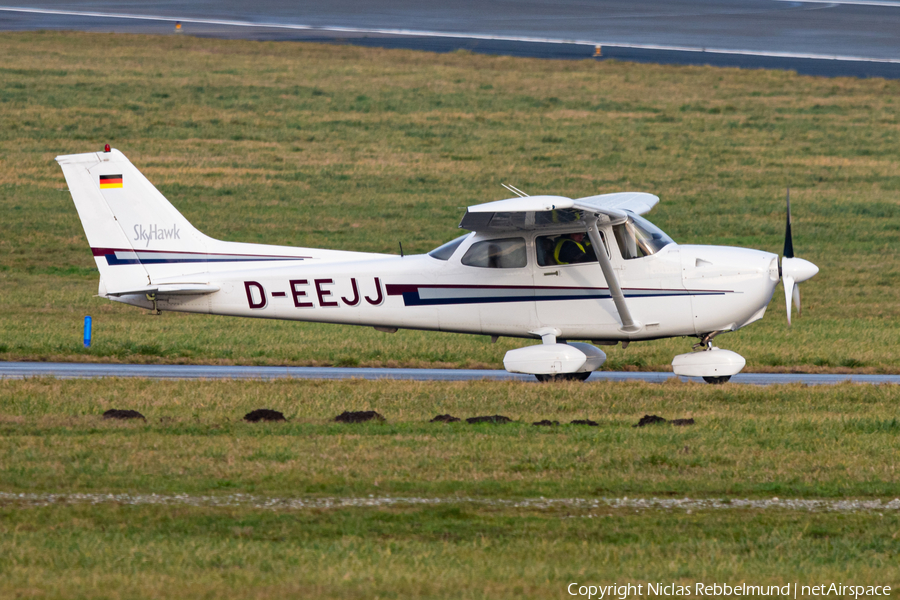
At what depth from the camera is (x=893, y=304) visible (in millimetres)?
Result: 21922

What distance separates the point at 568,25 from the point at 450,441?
52034 millimetres

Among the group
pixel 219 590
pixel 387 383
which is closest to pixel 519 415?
pixel 387 383

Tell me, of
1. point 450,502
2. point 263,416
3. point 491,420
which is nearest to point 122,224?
point 263,416

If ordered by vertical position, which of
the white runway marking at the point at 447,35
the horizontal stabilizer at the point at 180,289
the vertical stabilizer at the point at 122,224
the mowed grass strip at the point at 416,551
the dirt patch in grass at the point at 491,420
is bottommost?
the dirt patch in grass at the point at 491,420

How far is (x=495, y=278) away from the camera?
1428 cm

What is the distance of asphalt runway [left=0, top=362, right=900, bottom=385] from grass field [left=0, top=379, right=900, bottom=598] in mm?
1966

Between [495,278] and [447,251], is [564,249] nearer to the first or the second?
[495,278]

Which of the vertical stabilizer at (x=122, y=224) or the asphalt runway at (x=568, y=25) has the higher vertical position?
the asphalt runway at (x=568, y=25)

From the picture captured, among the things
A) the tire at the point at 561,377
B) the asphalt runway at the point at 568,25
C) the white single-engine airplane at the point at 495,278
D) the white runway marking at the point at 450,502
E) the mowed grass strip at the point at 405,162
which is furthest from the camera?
the asphalt runway at the point at 568,25

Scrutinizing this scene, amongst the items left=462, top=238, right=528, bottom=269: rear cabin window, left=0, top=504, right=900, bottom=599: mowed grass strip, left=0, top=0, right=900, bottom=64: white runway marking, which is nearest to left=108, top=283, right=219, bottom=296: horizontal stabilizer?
left=462, top=238, right=528, bottom=269: rear cabin window

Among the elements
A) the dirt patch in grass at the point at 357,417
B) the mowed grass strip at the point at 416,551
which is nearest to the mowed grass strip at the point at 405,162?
the dirt patch in grass at the point at 357,417

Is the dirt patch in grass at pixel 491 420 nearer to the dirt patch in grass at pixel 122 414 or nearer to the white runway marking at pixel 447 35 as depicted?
the dirt patch in grass at pixel 122 414

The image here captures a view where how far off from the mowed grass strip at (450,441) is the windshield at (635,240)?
170 centimetres

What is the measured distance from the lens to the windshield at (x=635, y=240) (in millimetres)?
13969
